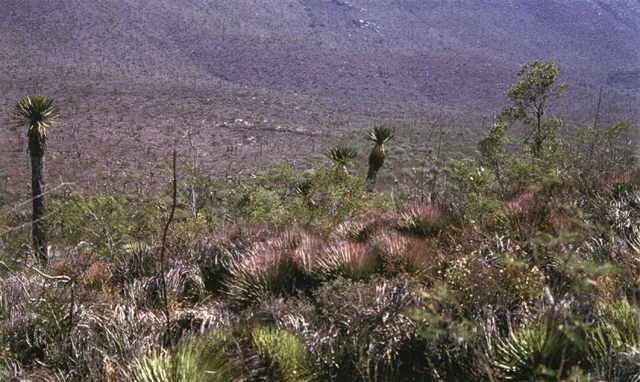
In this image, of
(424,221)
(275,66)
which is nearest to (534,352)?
(424,221)

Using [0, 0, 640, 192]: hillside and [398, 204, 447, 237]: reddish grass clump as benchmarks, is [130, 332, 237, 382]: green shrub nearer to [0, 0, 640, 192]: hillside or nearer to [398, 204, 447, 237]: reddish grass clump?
[398, 204, 447, 237]: reddish grass clump

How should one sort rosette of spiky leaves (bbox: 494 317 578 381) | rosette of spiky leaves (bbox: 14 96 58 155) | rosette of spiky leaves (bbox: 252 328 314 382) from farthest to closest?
rosette of spiky leaves (bbox: 14 96 58 155), rosette of spiky leaves (bbox: 252 328 314 382), rosette of spiky leaves (bbox: 494 317 578 381)

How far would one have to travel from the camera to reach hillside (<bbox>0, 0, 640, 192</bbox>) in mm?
54562

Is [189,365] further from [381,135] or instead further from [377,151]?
[381,135]

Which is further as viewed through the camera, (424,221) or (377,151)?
(377,151)

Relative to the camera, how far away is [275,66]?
92.0m

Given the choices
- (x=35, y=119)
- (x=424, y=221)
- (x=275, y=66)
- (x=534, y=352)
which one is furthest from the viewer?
(x=275, y=66)

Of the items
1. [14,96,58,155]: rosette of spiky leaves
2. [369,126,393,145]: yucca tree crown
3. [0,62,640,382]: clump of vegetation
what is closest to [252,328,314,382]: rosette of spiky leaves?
[0,62,640,382]: clump of vegetation

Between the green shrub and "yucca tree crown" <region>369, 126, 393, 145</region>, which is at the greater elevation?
the green shrub

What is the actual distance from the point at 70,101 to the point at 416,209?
179 feet

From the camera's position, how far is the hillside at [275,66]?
54562 millimetres

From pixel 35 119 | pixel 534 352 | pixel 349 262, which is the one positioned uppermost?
pixel 534 352

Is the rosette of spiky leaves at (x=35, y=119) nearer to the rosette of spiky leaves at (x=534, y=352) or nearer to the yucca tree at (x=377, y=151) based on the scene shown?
the yucca tree at (x=377, y=151)

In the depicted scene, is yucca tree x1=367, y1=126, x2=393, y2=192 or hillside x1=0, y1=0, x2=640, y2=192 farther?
hillside x1=0, y1=0, x2=640, y2=192
